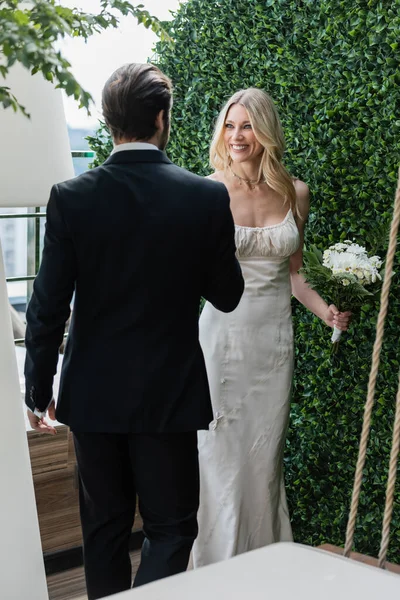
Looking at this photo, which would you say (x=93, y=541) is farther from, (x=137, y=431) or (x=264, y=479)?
(x=264, y=479)

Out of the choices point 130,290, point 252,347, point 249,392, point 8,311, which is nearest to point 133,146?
point 130,290

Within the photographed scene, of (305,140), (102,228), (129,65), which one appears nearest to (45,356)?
(102,228)

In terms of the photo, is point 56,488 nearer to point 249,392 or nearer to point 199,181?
point 249,392

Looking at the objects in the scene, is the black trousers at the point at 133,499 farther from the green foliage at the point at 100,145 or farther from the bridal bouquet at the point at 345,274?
the green foliage at the point at 100,145

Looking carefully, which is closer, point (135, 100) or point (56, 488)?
point (135, 100)

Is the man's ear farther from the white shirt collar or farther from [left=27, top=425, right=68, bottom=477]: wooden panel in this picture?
[left=27, top=425, right=68, bottom=477]: wooden panel

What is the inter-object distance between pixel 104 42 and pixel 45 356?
11.9 feet

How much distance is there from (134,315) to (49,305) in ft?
0.76

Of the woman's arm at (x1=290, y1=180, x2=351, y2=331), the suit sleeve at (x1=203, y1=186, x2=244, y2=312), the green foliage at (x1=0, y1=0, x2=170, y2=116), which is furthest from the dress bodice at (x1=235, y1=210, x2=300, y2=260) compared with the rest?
the green foliage at (x1=0, y1=0, x2=170, y2=116)

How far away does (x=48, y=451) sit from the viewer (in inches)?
141

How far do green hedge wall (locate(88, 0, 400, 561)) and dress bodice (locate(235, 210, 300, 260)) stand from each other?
1.02ft

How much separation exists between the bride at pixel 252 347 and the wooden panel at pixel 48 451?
28.9 inches

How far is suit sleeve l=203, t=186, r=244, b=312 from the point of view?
7.38 ft

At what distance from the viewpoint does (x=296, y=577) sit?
1.28 m
